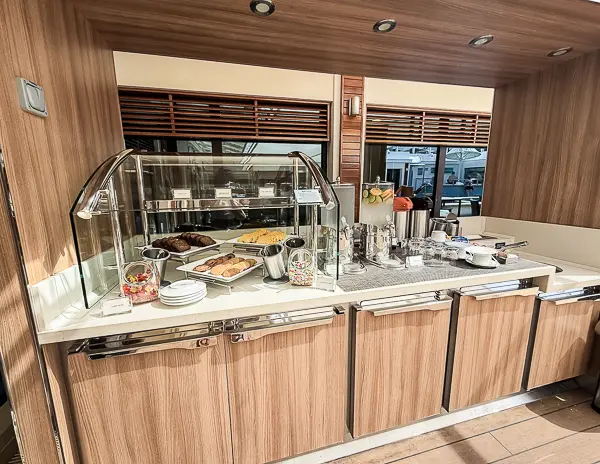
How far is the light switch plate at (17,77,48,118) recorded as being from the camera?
85 centimetres

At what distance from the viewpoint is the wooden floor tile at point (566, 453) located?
1.37 meters

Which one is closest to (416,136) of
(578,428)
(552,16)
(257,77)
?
(257,77)

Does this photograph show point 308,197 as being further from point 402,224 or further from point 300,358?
point 402,224

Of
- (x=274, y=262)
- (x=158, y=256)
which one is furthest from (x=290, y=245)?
(x=158, y=256)

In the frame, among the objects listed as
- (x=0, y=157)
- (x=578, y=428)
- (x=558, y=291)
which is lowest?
(x=578, y=428)

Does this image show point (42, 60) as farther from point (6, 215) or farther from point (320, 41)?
point (320, 41)

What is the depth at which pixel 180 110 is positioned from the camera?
291 cm

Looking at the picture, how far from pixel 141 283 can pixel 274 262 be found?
0.55 m

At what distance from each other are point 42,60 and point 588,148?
275 centimetres

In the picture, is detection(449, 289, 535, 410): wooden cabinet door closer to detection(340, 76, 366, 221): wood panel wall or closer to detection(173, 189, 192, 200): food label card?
detection(173, 189, 192, 200): food label card

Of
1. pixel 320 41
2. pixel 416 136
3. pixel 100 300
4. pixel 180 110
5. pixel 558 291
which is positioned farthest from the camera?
pixel 416 136

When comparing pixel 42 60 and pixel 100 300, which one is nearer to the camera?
pixel 42 60

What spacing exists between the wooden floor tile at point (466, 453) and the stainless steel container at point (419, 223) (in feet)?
3.94

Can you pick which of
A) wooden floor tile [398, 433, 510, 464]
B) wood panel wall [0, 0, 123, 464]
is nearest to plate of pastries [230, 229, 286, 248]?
wood panel wall [0, 0, 123, 464]
